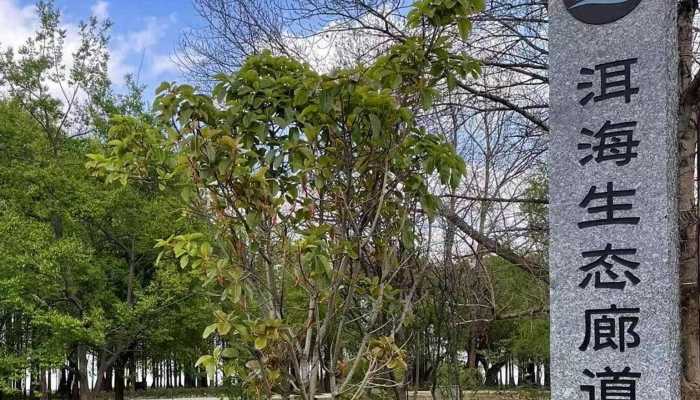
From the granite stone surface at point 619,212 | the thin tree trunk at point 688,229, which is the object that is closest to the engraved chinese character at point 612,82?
the granite stone surface at point 619,212

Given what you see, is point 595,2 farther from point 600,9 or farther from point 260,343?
point 260,343

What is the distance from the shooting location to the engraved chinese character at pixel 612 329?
9.23 ft

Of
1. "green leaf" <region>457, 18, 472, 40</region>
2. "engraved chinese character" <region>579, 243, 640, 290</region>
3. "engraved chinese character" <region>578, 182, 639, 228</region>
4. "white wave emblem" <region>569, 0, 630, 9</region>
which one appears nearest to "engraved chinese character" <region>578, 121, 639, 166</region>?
"engraved chinese character" <region>578, 182, 639, 228</region>

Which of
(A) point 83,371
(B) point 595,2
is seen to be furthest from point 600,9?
(A) point 83,371

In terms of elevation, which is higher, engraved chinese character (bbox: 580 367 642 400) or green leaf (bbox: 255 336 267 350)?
green leaf (bbox: 255 336 267 350)

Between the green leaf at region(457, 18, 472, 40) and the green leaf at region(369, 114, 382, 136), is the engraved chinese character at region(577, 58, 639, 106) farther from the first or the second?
the green leaf at region(369, 114, 382, 136)

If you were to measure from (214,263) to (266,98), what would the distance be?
75 cm

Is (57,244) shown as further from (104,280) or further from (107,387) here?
(107,387)

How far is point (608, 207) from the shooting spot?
291 centimetres

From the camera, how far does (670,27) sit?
2924 mm

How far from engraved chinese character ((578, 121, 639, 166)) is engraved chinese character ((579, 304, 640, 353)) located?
2.02 ft

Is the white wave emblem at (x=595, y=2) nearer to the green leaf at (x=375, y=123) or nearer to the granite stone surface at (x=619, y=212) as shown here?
the granite stone surface at (x=619, y=212)

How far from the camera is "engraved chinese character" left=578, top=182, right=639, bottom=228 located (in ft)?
9.41

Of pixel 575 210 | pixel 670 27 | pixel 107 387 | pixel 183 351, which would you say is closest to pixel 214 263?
pixel 575 210
